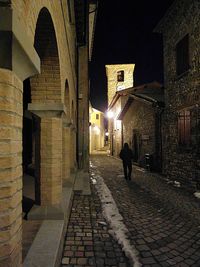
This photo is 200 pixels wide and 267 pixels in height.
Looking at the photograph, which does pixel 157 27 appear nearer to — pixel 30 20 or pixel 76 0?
pixel 76 0

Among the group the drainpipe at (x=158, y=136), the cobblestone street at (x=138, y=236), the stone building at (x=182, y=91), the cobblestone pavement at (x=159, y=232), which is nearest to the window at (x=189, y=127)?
the stone building at (x=182, y=91)

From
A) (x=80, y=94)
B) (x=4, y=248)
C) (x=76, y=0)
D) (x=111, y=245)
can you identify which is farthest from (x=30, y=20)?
(x=80, y=94)

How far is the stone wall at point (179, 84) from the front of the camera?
330 inches

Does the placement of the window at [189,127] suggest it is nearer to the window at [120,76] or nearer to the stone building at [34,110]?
the stone building at [34,110]

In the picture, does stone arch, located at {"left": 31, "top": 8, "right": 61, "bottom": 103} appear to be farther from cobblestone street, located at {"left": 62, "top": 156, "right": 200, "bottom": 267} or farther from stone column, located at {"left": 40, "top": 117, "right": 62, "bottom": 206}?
cobblestone street, located at {"left": 62, "top": 156, "right": 200, "bottom": 267}

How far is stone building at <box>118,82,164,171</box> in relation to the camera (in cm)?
1224

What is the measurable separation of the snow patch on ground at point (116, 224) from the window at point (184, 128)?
11.6 feet

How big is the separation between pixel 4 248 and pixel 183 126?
8550 mm

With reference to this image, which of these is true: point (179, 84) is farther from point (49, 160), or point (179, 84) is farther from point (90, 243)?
point (90, 243)

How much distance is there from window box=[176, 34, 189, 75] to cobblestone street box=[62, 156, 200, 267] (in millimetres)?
5533

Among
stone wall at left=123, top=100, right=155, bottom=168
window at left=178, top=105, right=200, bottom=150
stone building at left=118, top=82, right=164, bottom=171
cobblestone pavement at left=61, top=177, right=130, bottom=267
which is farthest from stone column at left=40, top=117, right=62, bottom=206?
stone wall at left=123, top=100, right=155, bottom=168

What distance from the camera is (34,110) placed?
13.2 ft

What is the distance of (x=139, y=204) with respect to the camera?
6391 millimetres

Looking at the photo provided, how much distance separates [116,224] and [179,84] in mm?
6683
